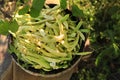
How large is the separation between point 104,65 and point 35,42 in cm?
57

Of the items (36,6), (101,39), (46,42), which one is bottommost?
(101,39)

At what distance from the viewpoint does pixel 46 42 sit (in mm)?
1949

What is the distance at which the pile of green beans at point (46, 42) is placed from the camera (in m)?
1.94

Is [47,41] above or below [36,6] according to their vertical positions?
below

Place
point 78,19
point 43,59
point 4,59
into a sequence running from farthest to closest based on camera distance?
1. point 4,59
2. point 78,19
3. point 43,59

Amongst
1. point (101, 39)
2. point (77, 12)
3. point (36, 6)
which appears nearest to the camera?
point (36, 6)

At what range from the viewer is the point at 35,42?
194 cm

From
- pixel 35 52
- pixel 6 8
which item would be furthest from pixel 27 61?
pixel 6 8

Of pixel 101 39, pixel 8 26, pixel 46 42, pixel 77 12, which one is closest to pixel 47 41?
pixel 46 42

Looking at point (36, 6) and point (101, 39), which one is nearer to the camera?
point (36, 6)

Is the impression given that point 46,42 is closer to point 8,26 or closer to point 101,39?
point 8,26

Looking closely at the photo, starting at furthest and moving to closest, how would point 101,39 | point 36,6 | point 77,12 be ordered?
point 101,39
point 77,12
point 36,6

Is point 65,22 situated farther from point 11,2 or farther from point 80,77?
point 11,2

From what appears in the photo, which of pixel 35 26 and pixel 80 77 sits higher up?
pixel 35 26
